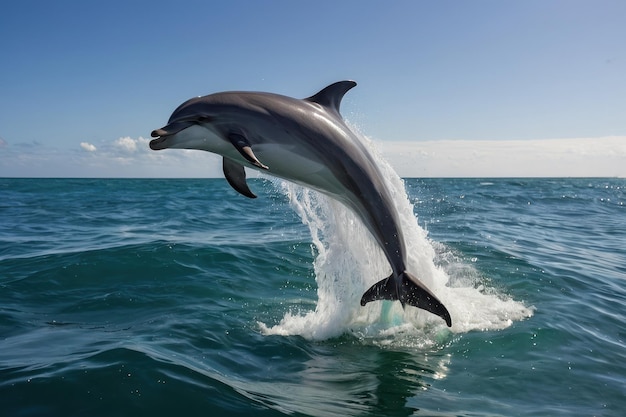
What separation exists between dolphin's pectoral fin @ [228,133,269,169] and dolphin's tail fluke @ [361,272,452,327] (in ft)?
8.06

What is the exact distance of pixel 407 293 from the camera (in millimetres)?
6395

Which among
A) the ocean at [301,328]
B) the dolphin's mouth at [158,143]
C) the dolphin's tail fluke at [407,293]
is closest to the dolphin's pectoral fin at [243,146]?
the dolphin's mouth at [158,143]

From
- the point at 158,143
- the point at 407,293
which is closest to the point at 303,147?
the point at 158,143

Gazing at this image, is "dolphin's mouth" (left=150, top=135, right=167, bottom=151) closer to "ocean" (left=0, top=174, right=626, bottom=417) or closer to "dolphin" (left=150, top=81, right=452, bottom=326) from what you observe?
"dolphin" (left=150, top=81, right=452, bottom=326)

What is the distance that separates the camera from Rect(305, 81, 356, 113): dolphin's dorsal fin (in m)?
6.04

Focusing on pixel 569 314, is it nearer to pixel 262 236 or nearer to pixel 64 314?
pixel 64 314

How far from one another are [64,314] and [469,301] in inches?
259

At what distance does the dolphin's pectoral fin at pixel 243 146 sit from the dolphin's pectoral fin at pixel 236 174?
2.29ft

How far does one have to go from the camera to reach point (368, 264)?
8.72 metres

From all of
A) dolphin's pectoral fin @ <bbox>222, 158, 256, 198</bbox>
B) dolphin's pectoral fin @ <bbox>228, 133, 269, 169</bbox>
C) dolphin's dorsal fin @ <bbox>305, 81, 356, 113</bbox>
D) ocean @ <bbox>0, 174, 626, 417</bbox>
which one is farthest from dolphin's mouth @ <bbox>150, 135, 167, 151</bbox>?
ocean @ <bbox>0, 174, 626, 417</bbox>

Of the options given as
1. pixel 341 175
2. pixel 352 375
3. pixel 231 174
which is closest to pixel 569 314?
pixel 352 375

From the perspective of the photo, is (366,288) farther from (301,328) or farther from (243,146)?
(243,146)

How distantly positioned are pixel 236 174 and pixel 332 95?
4.84 feet

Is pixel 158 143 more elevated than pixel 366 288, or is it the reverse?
pixel 158 143
